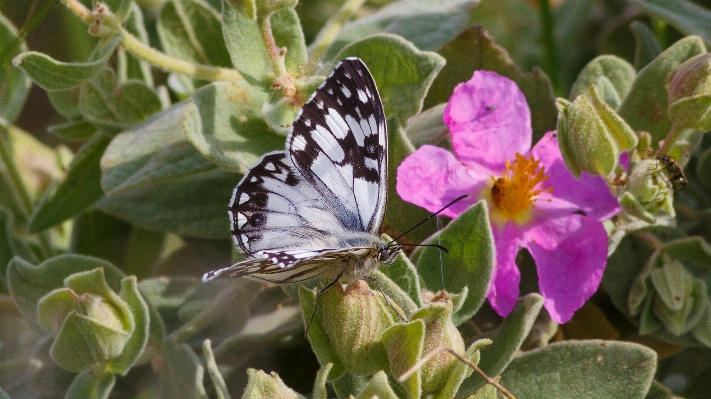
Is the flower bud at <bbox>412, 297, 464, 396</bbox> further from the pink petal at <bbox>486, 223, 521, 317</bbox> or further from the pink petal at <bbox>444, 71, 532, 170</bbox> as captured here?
the pink petal at <bbox>444, 71, 532, 170</bbox>

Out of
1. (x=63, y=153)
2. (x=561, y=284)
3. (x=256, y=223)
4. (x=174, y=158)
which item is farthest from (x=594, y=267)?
(x=63, y=153)

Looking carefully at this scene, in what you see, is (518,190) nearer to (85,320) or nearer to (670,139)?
(670,139)

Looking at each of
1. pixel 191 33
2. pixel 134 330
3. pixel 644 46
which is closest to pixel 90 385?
pixel 134 330

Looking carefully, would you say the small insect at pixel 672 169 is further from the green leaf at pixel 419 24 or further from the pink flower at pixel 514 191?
the green leaf at pixel 419 24

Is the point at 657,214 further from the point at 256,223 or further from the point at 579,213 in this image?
the point at 256,223

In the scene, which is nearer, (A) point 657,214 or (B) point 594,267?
(B) point 594,267

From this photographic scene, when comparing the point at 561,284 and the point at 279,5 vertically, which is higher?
the point at 279,5

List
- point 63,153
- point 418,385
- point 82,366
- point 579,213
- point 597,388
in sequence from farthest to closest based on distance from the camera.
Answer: point 63,153
point 579,213
point 82,366
point 597,388
point 418,385
